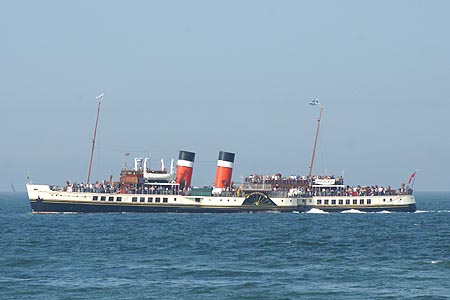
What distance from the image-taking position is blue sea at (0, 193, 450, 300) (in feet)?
166

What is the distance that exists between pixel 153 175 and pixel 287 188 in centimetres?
1956

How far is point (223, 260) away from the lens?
64.4 meters

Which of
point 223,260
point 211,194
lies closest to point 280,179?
point 211,194

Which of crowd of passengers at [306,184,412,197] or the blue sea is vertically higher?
crowd of passengers at [306,184,412,197]

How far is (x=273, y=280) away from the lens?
54.2 m

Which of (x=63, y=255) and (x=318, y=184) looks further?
(x=318, y=184)

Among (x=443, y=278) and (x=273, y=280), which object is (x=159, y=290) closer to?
(x=273, y=280)

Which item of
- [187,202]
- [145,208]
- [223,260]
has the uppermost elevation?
[187,202]

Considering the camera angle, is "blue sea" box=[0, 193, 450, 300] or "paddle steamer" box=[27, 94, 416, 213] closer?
"blue sea" box=[0, 193, 450, 300]

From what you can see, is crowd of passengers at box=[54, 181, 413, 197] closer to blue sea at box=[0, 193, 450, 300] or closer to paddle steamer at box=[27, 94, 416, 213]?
paddle steamer at box=[27, 94, 416, 213]

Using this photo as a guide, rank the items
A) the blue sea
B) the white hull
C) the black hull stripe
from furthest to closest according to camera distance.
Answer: the black hull stripe → the white hull → the blue sea

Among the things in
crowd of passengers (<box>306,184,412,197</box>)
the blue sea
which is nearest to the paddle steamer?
crowd of passengers (<box>306,184,412,197</box>)

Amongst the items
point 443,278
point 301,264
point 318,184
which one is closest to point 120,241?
point 301,264

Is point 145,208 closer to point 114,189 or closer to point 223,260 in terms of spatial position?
point 114,189
